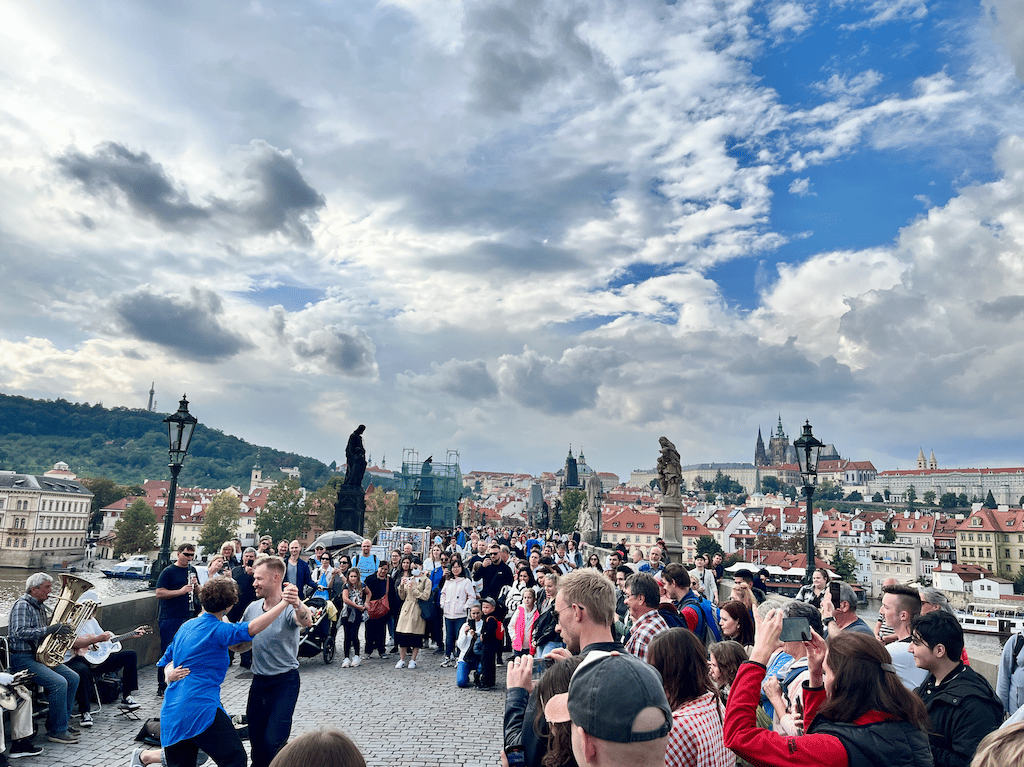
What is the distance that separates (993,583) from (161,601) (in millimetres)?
82492

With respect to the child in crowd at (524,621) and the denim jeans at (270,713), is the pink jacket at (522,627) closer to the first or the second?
the child in crowd at (524,621)

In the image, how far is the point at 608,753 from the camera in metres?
1.57

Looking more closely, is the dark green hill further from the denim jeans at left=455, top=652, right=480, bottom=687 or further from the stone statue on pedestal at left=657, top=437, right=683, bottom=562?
the denim jeans at left=455, top=652, right=480, bottom=687

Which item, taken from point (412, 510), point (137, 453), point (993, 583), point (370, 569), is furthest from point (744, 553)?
point (137, 453)

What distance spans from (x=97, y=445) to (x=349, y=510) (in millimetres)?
130344

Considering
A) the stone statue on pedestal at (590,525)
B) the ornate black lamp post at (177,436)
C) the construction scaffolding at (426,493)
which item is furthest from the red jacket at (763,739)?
the construction scaffolding at (426,493)

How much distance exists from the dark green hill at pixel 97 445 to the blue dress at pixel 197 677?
127 meters

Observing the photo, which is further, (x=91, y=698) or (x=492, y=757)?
(x=91, y=698)

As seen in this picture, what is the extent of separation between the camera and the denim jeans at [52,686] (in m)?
5.90

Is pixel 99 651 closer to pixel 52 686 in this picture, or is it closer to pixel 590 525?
pixel 52 686

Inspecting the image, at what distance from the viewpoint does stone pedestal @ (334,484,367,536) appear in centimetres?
2145

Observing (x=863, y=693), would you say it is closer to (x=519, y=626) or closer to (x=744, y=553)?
(x=519, y=626)

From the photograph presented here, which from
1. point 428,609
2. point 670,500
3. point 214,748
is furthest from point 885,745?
point 670,500

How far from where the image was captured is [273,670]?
4.74 metres
